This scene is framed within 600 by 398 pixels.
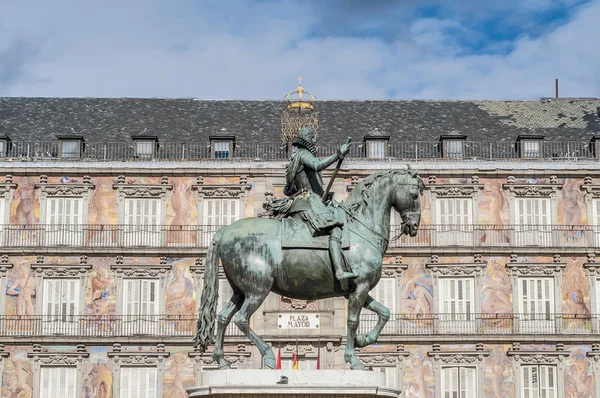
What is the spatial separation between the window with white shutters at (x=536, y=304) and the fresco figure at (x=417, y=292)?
3.71 meters

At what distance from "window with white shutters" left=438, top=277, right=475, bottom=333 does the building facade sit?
57 mm

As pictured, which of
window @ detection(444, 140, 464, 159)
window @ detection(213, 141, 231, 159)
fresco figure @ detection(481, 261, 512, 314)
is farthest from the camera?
window @ detection(444, 140, 464, 159)

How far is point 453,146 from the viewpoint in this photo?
55750 millimetres

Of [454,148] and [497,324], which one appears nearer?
[497,324]

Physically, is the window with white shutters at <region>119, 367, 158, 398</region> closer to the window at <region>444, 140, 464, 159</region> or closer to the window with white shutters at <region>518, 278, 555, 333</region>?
the window with white shutters at <region>518, 278, 555, 333</region>

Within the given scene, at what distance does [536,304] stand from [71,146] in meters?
20.4

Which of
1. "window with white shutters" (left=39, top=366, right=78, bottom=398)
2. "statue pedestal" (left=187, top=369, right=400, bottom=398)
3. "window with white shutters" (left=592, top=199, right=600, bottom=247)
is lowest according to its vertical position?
"window with white shutters" (left=39, top=366, right=78, bottom=398)

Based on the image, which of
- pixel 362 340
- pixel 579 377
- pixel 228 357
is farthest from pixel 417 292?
pixel 362 340

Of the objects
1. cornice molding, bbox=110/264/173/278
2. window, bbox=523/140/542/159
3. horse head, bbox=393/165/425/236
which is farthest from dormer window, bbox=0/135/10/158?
horse head, bbox=393/165/425/236

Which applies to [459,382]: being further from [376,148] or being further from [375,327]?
[375,327]

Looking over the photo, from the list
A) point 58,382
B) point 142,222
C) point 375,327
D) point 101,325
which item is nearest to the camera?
point 375,327

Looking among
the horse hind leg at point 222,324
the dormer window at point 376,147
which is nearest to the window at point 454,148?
the dormer window at point 376,147

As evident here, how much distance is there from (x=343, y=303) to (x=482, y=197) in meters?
7.38

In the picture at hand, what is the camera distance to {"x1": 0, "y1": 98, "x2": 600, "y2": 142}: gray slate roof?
5697 centimetres
